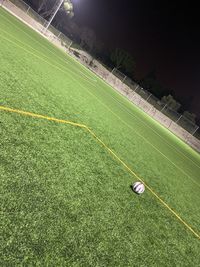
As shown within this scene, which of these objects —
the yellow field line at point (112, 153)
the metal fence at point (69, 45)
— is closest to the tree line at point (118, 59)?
the metal fence at point (69, 45)

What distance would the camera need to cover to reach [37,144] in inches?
168

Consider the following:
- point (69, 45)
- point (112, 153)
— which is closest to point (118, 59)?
point (69, 45)

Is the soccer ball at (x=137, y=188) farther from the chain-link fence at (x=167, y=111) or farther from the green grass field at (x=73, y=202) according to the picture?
the chain-link fence at (x=167, y=111)

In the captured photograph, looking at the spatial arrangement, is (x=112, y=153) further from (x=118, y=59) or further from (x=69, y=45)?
(x=118, y=59)

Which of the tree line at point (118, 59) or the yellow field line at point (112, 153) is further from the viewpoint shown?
the tree line at point (118, 59)

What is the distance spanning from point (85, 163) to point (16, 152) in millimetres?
1547

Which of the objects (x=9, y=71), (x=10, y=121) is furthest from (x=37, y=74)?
(x=10, y=121)

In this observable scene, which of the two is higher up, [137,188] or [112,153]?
[137,188]

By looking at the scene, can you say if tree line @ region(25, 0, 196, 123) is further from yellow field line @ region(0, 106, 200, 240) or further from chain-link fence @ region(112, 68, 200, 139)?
yellow field line @ region(0, 106, 200, 240)

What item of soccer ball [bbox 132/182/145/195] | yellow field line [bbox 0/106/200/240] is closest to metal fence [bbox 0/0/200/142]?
yellow field line [bbox 0/106/200/240]

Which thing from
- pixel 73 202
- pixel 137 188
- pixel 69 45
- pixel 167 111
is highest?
pixel 167 111

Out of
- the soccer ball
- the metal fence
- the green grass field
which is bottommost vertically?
the green grass field

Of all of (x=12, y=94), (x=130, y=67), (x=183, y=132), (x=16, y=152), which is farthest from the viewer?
(x=130, y=67)

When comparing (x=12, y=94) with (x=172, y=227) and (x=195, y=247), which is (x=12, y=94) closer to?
(x=172, y=227)
